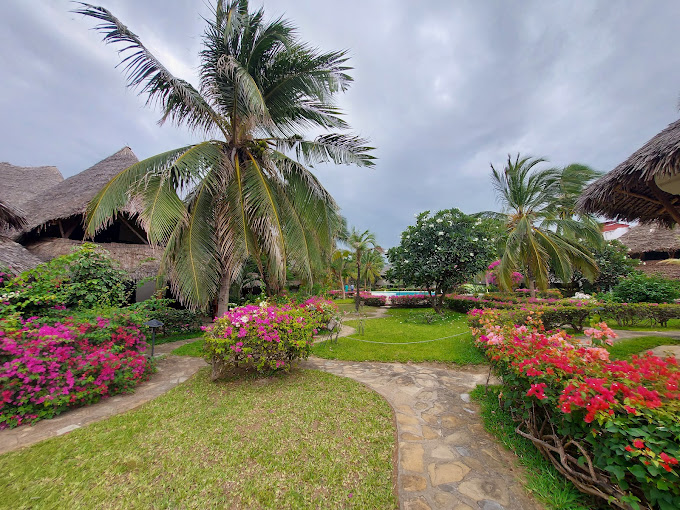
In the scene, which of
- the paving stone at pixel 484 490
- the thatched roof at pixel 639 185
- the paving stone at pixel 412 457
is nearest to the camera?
the paving stone at pixel 484 490

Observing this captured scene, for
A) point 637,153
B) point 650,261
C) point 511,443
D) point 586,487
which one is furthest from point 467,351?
point 650,261

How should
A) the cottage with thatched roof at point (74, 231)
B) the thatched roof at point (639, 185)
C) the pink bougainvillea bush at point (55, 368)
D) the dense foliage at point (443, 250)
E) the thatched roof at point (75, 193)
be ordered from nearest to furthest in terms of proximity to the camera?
the pink bougainvillea bush at point (55, 368) → the thatched roof at point (639, 185) → the cottage with thatched roof at point (74, 231) → the thatched roof at point (75, 193) → the dense foliage at point (443, 250)

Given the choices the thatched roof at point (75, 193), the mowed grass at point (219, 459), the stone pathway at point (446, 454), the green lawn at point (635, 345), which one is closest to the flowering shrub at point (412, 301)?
the green lawn at point (635, 345)

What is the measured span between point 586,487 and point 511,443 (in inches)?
34.6

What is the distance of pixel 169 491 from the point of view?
6.86 ft

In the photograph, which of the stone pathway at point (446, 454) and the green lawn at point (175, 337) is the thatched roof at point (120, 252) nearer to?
the green lawn at point (175, 337)

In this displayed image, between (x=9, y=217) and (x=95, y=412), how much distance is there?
6735 millimetres

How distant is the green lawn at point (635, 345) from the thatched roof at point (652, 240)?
541 inches

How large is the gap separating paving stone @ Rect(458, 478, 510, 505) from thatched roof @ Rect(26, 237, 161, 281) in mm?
8518

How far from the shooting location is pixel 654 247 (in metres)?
15.0

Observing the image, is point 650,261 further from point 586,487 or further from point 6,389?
point 6,389

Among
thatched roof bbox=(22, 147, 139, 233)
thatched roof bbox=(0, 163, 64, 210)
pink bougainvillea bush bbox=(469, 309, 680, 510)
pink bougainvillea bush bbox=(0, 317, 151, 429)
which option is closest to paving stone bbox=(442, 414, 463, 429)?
pink bougainvillea bush bbox=(469, 309, 680, 510)

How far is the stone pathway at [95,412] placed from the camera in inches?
114

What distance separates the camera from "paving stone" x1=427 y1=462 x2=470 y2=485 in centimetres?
216
